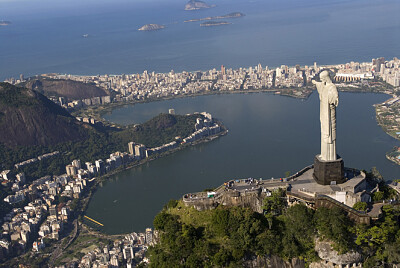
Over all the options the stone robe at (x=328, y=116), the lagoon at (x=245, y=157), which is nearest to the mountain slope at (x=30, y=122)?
the lagoon at (x=245, y=157)

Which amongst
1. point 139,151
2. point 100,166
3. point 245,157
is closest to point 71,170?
point 100,166

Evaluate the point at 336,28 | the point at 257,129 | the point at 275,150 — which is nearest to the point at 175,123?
the point at 257,129

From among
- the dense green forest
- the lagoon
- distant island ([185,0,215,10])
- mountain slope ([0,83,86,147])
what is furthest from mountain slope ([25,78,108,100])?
distant island ([185,0,215,10])

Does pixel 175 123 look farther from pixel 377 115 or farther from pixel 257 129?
pixel 377 115

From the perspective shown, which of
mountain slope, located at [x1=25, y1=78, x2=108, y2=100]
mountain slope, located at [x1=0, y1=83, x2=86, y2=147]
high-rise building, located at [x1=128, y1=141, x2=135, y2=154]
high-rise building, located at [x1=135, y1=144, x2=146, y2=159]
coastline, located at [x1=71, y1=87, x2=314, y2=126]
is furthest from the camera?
mountain slope, located at [x1=25, y1=78, x2=108, y2=100]

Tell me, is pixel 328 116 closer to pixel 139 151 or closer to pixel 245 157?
pixel 245 157

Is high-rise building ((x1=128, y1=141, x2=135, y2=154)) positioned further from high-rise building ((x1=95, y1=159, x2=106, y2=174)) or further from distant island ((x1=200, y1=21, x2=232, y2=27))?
distant island ((x1=200, y1=21, x2=232, y2=27))

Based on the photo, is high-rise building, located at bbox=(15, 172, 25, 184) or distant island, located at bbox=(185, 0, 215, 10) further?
distant island, located at bbox=(185, 0, 215, 10)
